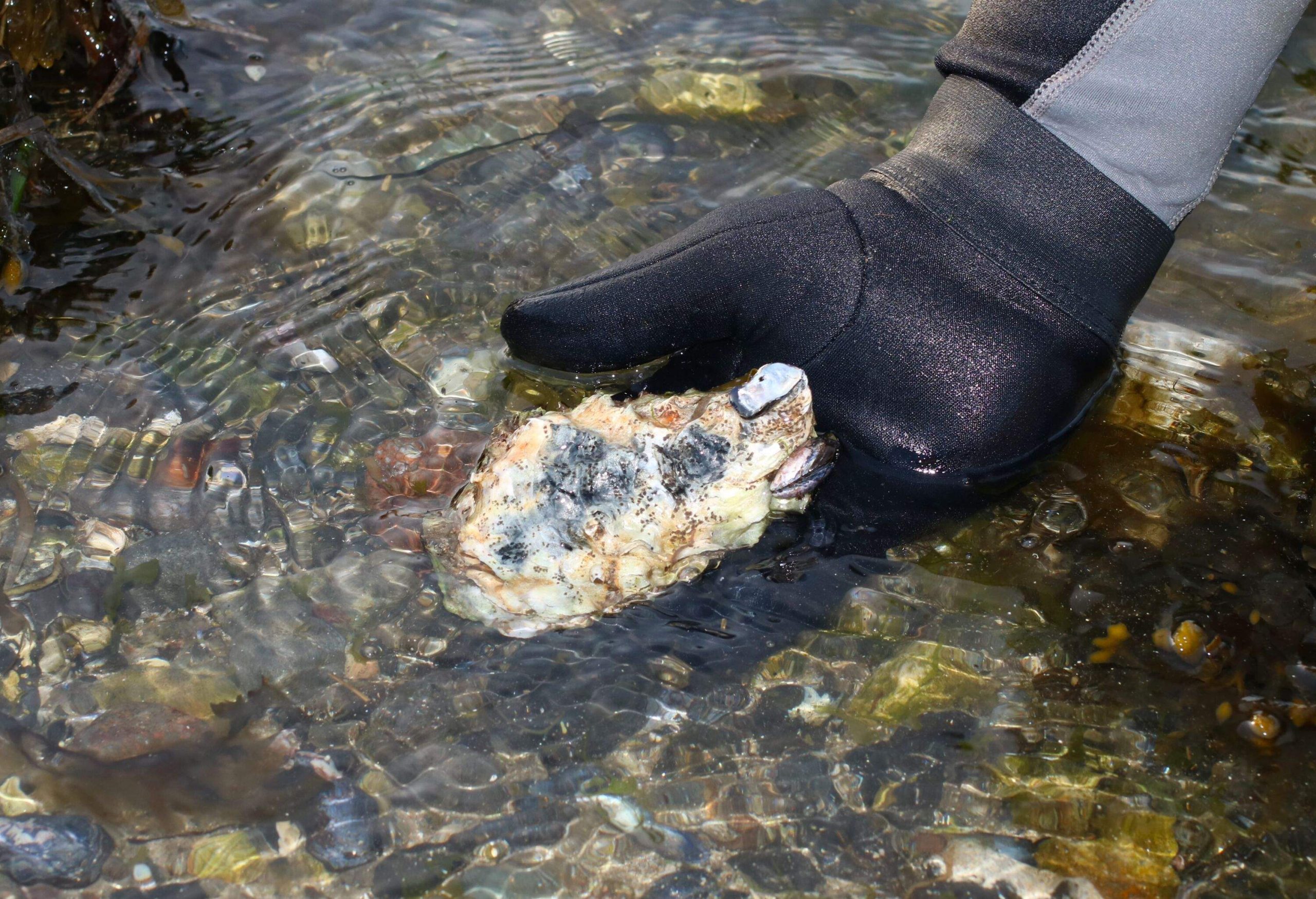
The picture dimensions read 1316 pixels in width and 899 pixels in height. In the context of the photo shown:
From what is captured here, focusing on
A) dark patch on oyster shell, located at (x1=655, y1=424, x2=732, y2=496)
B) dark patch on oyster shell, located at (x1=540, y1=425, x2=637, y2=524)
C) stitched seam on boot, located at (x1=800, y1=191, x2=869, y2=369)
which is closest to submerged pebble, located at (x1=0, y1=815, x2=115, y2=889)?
dark patch on oyster shell, located at (x1=540, y1=425, x2=637, y2=524)

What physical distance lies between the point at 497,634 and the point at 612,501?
0.51m

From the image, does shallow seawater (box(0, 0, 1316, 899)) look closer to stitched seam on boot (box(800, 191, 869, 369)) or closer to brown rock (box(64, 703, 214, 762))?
brown rock (box(64, 703, 214, 762))

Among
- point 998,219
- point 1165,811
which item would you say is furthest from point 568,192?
point 1165,811

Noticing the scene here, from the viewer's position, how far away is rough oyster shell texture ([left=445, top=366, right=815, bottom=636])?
2.38m

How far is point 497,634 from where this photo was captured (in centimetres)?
254

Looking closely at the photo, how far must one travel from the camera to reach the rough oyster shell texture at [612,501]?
238cm

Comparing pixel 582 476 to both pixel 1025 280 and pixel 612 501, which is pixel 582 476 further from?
pixel 1025 280

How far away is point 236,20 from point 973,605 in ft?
13.4

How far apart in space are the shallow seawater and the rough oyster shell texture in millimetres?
198

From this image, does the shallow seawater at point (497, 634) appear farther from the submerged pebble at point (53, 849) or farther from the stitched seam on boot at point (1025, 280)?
the stitched seam on boot at point (1025, 280)

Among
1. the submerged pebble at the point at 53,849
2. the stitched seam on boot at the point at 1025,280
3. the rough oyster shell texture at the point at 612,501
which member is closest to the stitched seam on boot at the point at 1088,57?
the stitched seam on boot at the point at 1025,280

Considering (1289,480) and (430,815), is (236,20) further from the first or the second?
(1289,480)

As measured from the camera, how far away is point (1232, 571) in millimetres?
2695

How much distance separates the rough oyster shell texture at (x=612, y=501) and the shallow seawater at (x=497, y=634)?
0.20 metres
